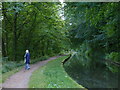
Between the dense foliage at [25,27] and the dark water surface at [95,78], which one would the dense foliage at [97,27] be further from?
the dark water surface at [95,78]

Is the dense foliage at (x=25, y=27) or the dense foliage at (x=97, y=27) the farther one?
the dense foliage at (x=25, y=27)

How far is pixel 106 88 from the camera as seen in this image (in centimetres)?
985

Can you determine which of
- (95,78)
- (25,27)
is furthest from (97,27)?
(25,27)

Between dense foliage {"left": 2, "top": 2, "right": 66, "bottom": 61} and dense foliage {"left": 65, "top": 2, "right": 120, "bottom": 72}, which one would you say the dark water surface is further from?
dense foliage {"left": 2, "top": 2, "right": 66, "bottom": 61}

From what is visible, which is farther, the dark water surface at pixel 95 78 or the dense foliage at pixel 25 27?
the dense foliage at pixel 25 27

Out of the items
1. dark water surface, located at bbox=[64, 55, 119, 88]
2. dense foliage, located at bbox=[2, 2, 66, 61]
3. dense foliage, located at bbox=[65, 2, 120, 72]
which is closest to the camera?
dense foliage, located at bbox=[65, 2, 120, 72]

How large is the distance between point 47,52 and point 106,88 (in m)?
21.7

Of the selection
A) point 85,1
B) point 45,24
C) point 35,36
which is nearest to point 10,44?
point 35,36

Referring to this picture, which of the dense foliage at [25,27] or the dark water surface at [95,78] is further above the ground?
the dense foliage at [25,27]

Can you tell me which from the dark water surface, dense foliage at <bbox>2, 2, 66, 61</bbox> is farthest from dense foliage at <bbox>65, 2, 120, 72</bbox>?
the dark water surface

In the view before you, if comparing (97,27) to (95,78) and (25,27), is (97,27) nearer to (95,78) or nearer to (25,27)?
(95,78)

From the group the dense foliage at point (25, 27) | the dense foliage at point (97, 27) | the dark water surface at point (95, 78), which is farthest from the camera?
the dense foliage at point (25, 27)

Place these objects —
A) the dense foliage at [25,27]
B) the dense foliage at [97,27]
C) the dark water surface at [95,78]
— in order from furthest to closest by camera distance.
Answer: the dense foliage at [25,27]
the dark water surface at [95,78]
the dense foliage at [97,27]

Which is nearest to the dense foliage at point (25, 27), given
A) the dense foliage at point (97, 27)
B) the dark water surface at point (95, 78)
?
the dense foliage at point (97, 27)
